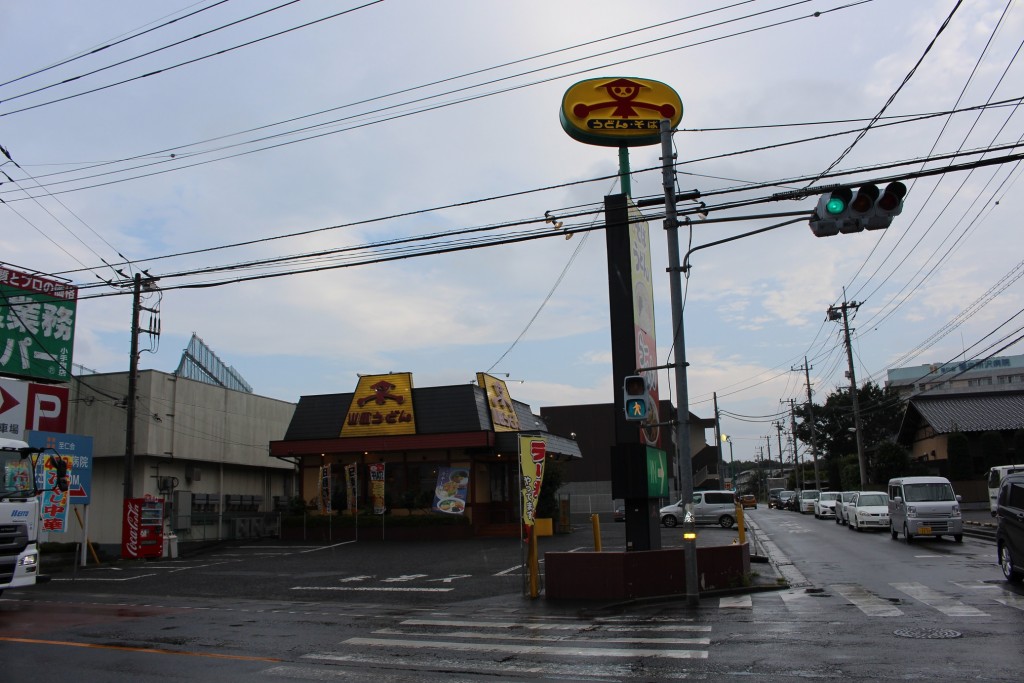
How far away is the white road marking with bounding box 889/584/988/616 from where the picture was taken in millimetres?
10953

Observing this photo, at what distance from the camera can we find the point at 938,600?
12.2 m

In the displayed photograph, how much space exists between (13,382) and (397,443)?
535 inches

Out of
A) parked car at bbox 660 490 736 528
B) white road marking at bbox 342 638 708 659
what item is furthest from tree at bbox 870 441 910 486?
white road marking at bbox 342 638 708 659

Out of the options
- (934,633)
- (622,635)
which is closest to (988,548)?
(934,633)

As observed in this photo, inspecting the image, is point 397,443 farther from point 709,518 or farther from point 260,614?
point 260,614

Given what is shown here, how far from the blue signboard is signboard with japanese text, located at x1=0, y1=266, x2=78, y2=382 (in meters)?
4.51

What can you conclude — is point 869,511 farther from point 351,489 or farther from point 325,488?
point 325,488

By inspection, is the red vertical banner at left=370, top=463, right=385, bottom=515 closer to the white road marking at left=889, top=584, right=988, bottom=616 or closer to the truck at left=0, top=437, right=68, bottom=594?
the truck at left=0, top=437, right=68, bottom=594

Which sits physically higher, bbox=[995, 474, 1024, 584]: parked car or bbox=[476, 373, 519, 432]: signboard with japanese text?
bbox=[476, 373, 519, 432]: signboard with japanese text

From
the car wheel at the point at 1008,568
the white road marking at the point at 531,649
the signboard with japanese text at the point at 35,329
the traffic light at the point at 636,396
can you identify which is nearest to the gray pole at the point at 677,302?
the traffic light at the point at 636,396

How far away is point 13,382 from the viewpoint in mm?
24172

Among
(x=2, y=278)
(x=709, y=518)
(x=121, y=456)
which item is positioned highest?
(x=2, y=278)

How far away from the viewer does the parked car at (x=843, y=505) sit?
33.0 m

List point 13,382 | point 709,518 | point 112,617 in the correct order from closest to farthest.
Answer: point 112,617 < point 13,382 < point 709,518
